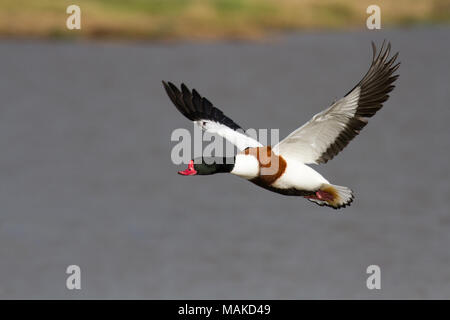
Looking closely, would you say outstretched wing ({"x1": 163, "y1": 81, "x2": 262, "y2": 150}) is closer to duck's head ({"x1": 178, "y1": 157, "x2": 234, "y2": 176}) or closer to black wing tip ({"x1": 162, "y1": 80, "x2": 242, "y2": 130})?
black wing tip ({"x1": 162, "y1": 80, "x2": 242, "y2": 130})

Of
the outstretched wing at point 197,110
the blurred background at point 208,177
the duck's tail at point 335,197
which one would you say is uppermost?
the blurred background at point 208,177

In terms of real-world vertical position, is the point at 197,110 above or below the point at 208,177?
below

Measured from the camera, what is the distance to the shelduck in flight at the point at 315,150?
21.2 ft

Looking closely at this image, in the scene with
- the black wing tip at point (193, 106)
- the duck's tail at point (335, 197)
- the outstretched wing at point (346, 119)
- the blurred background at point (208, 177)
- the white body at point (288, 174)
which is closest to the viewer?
the white body at point (288, 174)

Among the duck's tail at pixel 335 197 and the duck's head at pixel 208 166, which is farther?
the duck's tail at pixel 335 197

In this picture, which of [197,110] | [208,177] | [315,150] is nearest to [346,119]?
[315,150]

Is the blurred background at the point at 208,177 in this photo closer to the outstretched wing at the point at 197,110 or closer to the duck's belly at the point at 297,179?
the outstretched wing at the point at 197,110

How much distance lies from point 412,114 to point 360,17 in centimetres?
1116

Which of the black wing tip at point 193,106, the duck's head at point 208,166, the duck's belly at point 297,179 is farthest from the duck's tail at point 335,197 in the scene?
the black wing tip at point 193,106

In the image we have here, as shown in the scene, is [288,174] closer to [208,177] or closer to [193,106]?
[193,106]

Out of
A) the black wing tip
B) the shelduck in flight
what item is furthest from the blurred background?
the shelduck in flight

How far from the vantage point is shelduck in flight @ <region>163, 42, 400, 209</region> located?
6.46m

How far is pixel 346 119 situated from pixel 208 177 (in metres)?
14.3

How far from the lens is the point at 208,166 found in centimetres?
661
